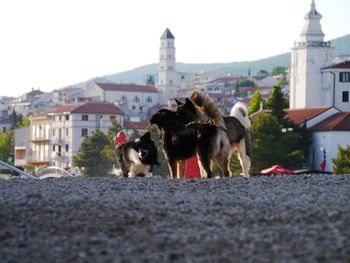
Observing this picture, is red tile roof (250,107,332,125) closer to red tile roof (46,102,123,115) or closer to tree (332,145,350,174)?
tree (332,145,350,174)

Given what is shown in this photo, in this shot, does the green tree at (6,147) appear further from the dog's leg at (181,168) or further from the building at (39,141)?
the dog's leg at (181,168)

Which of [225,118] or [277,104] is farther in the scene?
[277,104]

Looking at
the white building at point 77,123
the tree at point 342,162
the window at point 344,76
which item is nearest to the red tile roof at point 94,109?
the white building at point 77,123

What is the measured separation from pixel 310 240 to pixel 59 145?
167291 mm

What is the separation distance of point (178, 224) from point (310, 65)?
15425 centimetres

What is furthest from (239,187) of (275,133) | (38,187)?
(275,133)

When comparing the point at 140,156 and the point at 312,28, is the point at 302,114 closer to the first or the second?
the point at 312,28

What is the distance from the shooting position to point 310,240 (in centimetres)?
1220

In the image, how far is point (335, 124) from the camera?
116m

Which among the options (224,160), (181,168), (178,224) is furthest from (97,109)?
(178,224)

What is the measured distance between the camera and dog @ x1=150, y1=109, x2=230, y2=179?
831 inches

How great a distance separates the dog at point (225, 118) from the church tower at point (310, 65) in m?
137

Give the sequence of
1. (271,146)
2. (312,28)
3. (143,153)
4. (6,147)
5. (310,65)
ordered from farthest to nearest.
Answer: (6,147)
(312,28)
(310,65)
(271,146)
(143,153)

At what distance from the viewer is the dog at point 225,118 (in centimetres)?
2159
